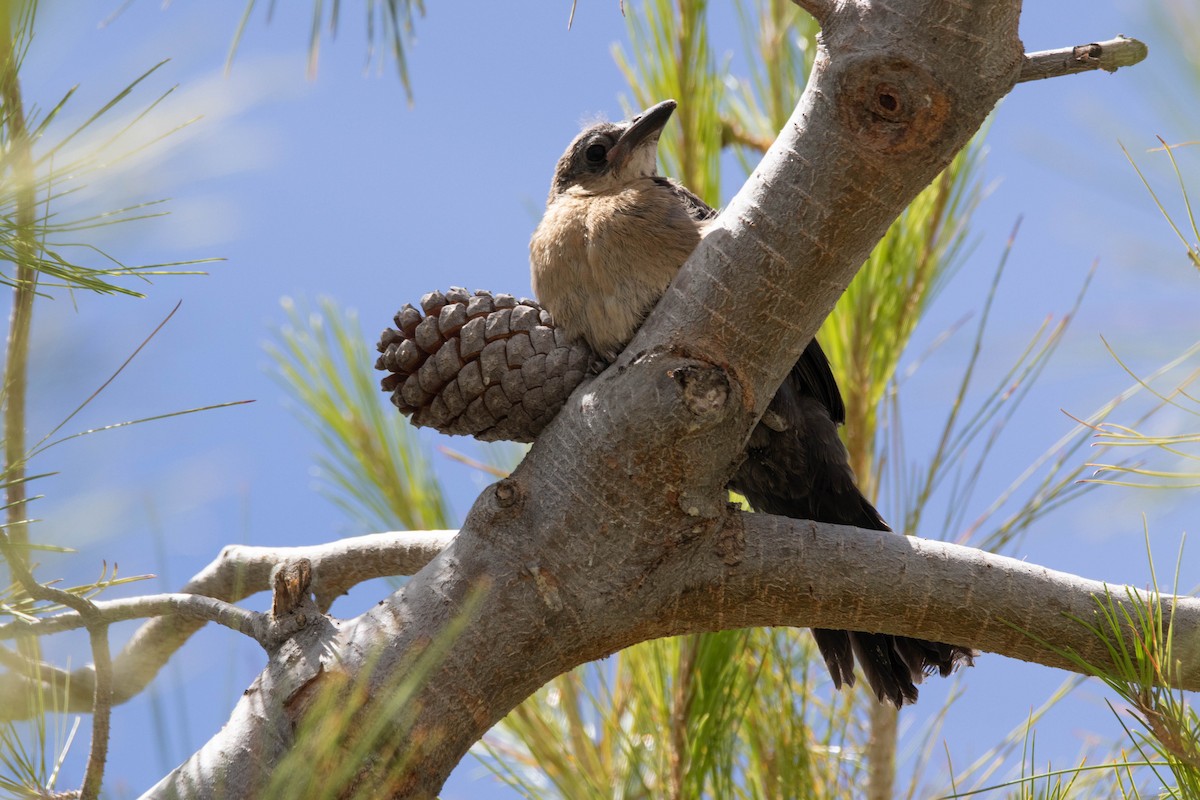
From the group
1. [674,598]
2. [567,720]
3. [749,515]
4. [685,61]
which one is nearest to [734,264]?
[749,515]

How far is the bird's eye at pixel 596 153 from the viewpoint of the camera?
2.79m

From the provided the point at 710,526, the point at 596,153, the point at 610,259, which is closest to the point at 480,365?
the point at 610,259

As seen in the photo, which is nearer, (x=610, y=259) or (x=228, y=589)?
(x=610, y=259)

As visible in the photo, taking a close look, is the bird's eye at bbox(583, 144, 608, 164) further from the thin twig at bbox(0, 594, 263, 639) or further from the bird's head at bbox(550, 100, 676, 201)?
the thin twig at bbox(0, 594, 263, 639)

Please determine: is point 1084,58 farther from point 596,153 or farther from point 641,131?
point 596,153

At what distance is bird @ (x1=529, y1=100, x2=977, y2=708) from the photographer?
2012 millimetres

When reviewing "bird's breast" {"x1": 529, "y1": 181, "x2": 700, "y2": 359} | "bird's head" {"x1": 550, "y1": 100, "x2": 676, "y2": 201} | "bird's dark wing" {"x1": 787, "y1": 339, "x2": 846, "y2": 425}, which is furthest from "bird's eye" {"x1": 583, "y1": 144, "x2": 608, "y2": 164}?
"bird's dark wing" {"x1": 787, "y1": 339, "x2": 846, "y2": 425}

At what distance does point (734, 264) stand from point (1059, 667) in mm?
794

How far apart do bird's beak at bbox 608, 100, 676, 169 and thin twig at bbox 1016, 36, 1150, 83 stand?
112 centimetres

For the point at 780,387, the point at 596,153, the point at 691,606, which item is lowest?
the point at 691,606

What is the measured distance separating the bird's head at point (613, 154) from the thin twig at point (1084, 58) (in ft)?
3.71

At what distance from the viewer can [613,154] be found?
2707 mm

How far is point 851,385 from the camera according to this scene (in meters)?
2.52

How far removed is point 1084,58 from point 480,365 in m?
1.01
